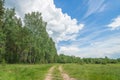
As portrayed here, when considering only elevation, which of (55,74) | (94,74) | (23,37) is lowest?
(94,74)

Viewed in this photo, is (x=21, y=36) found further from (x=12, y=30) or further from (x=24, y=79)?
(x=24, y=79)

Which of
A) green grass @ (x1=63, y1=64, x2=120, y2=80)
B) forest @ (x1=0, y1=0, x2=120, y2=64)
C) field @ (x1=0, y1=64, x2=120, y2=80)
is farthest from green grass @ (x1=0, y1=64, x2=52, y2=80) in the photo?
forest @ (x1=0, y1=0, x2=120, y2=64)

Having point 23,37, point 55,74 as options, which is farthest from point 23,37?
point 55,74

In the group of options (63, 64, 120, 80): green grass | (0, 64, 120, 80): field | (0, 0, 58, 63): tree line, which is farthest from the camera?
(0, 0, 58, 63): tree line

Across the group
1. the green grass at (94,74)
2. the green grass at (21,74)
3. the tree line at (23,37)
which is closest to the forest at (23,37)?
the tree line at (23,37)

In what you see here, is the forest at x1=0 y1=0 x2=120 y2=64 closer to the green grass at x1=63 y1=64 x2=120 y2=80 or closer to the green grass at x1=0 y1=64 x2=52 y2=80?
the green grass at x1=63 y1=64 x2=120 y2=80

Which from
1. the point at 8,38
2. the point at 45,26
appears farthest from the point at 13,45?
the point at 45,26

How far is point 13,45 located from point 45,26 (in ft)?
46.9

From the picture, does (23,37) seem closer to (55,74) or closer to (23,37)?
(23,37)

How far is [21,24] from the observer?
271ft

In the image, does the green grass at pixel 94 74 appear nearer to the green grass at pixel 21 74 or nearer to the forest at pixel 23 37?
the green grass at pixel 21 74

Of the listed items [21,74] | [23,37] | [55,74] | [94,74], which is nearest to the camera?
[21,74]

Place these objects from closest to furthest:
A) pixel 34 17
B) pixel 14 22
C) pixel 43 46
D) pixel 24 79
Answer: pixel 24 79
pixel 14 22
pixel 34 17
pixel 43 46

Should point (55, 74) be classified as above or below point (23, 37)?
below
